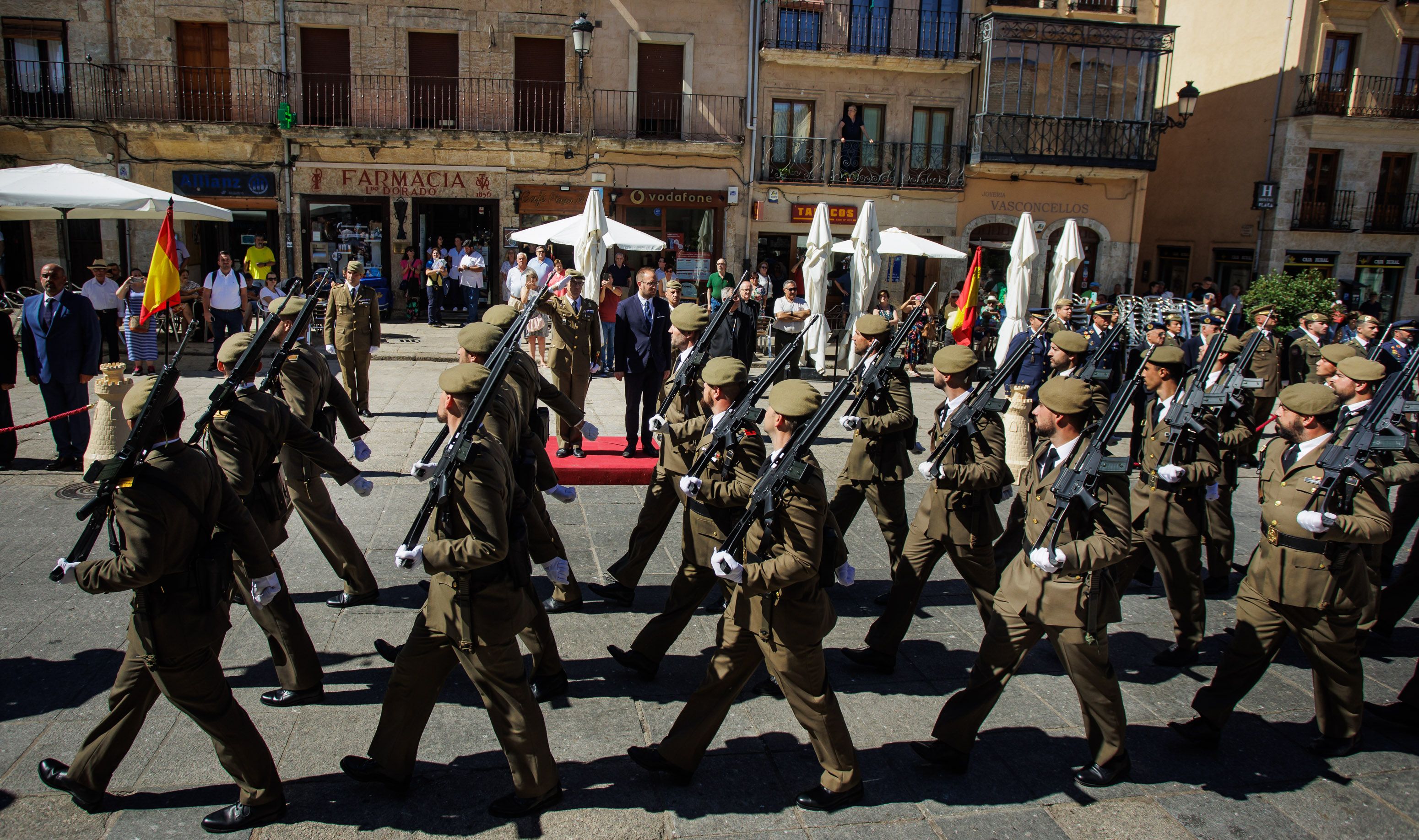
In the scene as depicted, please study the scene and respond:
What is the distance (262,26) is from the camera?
20047 mm

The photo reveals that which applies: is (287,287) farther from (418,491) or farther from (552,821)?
(552,821)

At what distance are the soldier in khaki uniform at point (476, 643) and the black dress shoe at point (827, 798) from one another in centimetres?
108

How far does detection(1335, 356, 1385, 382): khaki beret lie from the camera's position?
18.7ft

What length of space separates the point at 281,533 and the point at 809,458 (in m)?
3.13

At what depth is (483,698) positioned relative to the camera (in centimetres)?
383

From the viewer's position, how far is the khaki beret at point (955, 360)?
5.57m

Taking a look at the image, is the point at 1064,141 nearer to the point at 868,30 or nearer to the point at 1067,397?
the point at 868,30

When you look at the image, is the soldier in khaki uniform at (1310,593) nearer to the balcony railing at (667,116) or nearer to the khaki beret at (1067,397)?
the khaki beret at (1067,397)

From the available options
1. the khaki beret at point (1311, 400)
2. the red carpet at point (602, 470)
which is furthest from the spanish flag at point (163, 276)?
the khaki beret at point (1311, 400)

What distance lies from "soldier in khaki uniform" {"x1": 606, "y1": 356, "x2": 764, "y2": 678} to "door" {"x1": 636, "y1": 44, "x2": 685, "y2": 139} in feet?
58.5

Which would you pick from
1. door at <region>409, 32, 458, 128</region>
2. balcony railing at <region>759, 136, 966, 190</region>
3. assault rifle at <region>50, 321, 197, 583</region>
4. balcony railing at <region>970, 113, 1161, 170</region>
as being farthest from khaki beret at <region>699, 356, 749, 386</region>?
balcony railing at <region>970, 113, 1161, 170</region>

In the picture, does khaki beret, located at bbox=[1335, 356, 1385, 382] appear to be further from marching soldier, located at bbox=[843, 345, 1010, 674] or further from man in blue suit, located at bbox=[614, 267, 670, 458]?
man in blue suit, located at bbox=[614, 267, 670, 458]

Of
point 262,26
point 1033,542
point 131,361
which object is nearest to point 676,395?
point 1033,542

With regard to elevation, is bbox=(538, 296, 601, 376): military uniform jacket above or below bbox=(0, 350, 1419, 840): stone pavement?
above
